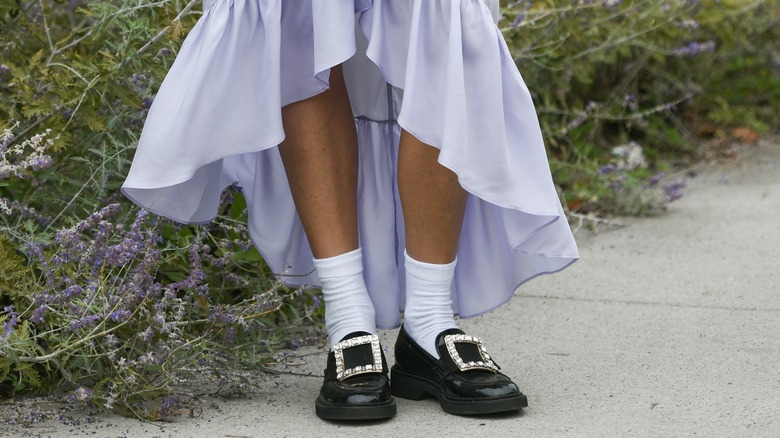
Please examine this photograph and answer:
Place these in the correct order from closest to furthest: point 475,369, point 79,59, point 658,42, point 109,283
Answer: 1. point 475,369
2. point 109,283
3. point 79,59
4. point 658,42

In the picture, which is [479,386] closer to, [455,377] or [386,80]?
[455,377]

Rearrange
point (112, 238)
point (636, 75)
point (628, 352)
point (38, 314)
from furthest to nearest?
point (636, 75)
point (628, 352)
point (112, 238)
point (38, 314)

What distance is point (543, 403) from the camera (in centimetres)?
236

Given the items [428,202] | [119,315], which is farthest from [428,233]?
[119,315]

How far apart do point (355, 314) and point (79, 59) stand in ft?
3.13

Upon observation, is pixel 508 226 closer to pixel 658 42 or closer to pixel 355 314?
pixel 355 314

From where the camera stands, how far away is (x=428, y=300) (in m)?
2.39

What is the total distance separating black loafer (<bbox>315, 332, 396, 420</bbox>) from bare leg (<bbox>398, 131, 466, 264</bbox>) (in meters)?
0.23

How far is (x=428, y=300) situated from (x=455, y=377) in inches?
7.5

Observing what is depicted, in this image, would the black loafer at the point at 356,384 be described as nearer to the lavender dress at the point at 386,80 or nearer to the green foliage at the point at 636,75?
the lavender dress at the point at 386,80

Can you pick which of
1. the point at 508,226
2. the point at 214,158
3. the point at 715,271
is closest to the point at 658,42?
the point at 715,271

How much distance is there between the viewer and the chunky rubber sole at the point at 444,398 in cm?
224

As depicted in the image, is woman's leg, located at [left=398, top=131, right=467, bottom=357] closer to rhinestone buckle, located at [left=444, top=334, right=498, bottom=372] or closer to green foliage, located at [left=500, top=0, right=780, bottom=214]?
rhinestone buckle, located at [left=444, top=334, right=498, bottom=372]

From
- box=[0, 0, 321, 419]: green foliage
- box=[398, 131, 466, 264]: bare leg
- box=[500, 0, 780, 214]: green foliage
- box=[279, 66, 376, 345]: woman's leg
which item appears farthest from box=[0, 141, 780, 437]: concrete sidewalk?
box=[500, 0, 780, 214]: green foliage
